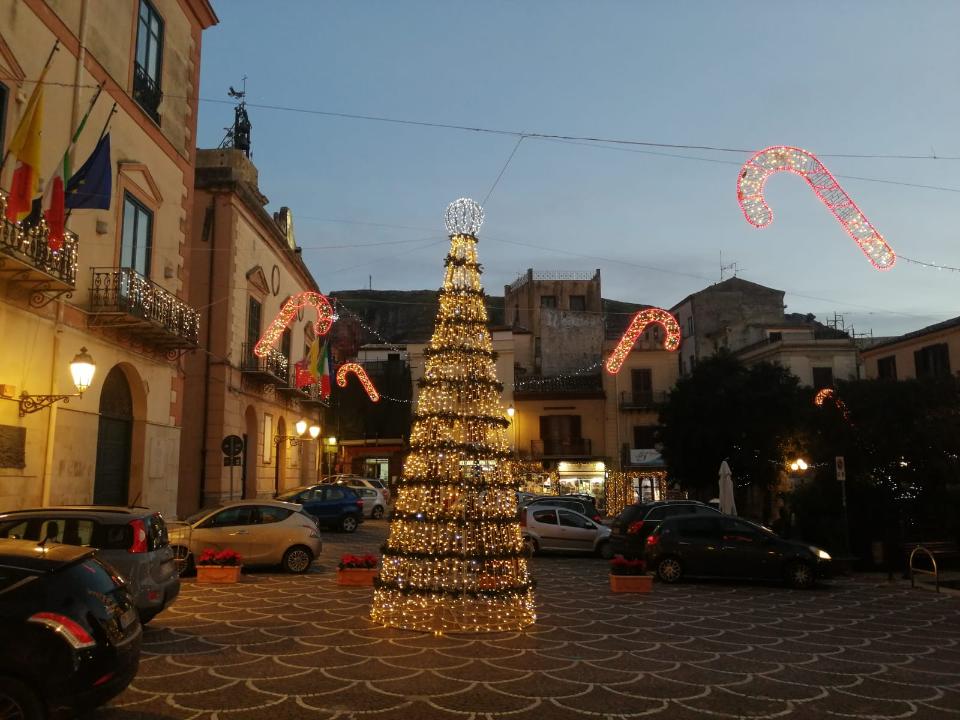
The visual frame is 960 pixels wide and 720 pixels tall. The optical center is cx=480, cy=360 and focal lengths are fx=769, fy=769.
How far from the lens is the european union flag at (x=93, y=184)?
12.8m

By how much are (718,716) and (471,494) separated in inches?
170

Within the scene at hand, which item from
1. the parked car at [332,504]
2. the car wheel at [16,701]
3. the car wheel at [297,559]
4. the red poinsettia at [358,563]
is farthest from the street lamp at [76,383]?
the parked car at [332,504]

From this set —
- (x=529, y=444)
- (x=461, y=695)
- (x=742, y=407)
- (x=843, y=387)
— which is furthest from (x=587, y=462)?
(x=461, y=695)

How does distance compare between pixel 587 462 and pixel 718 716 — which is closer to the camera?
pixel 718 716

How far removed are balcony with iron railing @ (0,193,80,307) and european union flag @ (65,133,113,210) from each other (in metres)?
0.69

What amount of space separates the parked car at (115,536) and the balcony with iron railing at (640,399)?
125 ft

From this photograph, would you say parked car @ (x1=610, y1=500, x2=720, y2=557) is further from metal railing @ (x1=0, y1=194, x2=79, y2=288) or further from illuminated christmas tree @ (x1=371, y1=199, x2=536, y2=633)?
metal railing @ (x1=0, y1=194, x2=79, y2=288)

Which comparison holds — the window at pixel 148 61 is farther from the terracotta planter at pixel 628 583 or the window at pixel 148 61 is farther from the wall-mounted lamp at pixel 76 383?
the terracotta planter at pixel 628 583

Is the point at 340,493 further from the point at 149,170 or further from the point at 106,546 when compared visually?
the point at 106,546

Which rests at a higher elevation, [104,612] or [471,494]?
[471,494]

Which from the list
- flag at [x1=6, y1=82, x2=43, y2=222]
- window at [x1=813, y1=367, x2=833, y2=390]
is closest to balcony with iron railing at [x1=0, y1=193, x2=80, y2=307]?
flag at [x1=6, y1=82, x2=43, y2=222]

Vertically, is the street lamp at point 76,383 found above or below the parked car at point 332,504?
above

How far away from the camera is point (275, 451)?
1192 inches

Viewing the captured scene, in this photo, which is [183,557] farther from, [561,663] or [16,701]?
[16,701]
